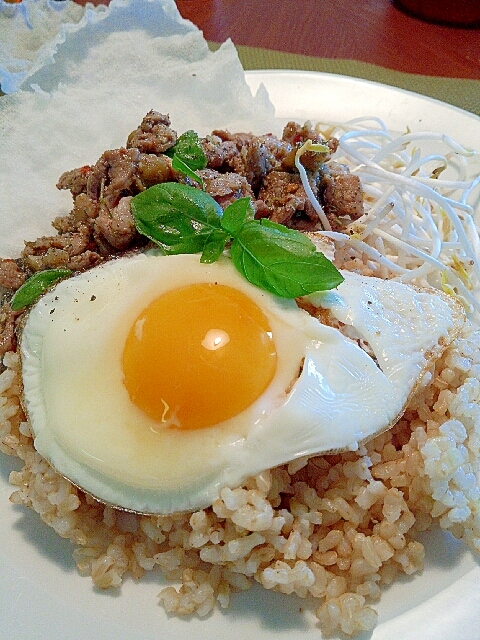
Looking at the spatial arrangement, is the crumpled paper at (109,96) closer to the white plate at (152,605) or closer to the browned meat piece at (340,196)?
the browned meat piece at (340,196)

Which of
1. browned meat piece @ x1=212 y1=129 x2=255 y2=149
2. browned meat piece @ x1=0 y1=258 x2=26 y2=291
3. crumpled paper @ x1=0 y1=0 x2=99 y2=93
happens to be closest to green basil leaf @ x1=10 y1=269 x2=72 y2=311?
browned meat piece @ x1=0 y1=258 x2=26 y2=291

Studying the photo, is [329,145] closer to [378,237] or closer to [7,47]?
[378,237]

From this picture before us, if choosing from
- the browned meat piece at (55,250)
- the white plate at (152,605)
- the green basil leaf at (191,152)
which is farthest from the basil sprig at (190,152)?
the white plate at (152,605)

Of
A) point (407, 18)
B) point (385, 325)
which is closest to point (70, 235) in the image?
point (385, 325)

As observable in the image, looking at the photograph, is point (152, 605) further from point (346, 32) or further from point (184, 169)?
point (346, 32)

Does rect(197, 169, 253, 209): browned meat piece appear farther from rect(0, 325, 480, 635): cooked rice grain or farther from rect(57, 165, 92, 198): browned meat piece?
rect(0, 325, 480, 635): cooked rice grain

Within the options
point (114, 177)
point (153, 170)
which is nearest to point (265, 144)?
point (153, 170)

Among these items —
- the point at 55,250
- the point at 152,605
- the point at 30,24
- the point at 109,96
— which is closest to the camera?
the point at 152,605

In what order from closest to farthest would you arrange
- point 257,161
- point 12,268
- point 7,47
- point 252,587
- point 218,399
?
point 218,399
point 252,587
point 12,268
point 257,161
point 7,47
